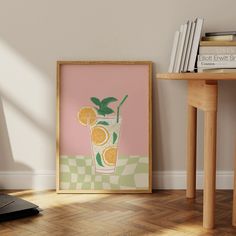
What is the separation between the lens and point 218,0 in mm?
2734

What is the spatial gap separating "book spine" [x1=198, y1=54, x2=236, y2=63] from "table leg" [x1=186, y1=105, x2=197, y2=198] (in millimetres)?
347

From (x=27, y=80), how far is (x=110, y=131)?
58 centimetres

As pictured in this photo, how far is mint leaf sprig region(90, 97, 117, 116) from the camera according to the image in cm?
276

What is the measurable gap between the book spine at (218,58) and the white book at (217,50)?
0.08 feet

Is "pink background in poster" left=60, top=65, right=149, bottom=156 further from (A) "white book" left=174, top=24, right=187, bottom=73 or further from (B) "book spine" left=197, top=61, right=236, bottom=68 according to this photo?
(B) "book spine" left=197, top=61, right=236, bottom=68

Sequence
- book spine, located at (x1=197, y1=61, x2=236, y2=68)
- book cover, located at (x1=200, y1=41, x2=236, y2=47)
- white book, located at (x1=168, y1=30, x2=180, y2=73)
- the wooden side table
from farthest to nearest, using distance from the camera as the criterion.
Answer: white book, located at (x1=168, y1=30, x2=180, y2=73) → book cover, located at (x1=200, y1=41, x2=236, y2=47) → book spine, located at (x1=197, y1=61, x2=236, y2=68) → the wooden side table

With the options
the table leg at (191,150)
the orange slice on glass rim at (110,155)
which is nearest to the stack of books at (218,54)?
the table leg at (191,150)

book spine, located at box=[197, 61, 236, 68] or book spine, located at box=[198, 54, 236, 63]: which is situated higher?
book spine, located at box=[198, 54, 236, 63]

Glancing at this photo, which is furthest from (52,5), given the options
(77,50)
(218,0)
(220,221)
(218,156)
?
(220,221)

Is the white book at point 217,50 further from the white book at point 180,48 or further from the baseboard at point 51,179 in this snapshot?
the baseboard at point 51,179

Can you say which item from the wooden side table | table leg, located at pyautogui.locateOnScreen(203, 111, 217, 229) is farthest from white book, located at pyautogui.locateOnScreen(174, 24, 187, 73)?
table leg, located at pyautogui.locateOnScreen(203, 111, 217, 229)

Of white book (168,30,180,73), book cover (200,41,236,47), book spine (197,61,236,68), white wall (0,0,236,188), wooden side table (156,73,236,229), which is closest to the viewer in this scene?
wooden side table (156,73,236,229)

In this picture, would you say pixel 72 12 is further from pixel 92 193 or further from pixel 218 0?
pixel 92 193

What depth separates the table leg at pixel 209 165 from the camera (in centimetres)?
210
